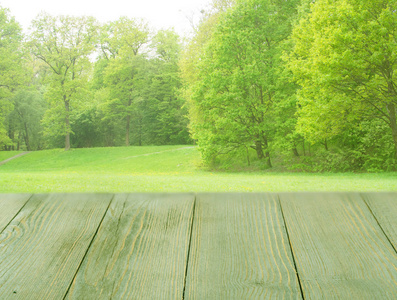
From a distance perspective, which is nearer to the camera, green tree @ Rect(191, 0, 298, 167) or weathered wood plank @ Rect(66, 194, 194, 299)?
weathered wood plank @ Rect(66, 194, 194, 299)

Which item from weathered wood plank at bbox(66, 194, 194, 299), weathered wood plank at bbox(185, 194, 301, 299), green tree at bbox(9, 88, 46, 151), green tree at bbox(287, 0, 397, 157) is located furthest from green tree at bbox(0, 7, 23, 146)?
weathered wood plank at bbox(185, 194, 301, 299)

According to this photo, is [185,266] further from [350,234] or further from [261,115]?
[261,115]

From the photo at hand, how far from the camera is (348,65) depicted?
48.1ft

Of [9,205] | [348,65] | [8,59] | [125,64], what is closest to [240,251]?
[9,205]

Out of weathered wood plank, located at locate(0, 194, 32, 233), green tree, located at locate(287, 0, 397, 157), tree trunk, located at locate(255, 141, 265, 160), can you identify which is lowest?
tree trunk, located at locate(255, 141, 265, 160)

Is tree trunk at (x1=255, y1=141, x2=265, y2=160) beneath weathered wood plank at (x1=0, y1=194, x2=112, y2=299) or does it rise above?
beneath

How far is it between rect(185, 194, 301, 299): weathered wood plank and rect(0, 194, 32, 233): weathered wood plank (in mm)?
1286

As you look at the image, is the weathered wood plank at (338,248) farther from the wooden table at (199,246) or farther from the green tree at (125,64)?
the green tree at (125,64)

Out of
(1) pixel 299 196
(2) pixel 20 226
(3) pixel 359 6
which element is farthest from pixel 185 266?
(3) pixel 359 6

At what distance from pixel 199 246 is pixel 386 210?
131 centimetres

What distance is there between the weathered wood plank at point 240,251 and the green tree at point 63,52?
39.5 meters

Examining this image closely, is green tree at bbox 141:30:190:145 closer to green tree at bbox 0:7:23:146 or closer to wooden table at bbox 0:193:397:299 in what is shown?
green tree at bbox 0:7:23:146

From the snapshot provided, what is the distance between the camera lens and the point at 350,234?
6.81ft

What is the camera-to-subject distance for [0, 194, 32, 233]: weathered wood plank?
7.33ft
